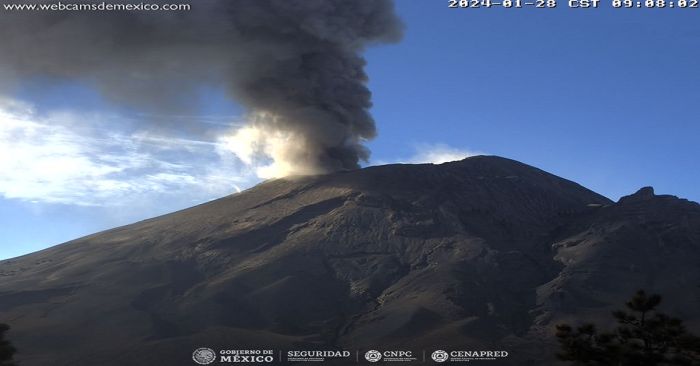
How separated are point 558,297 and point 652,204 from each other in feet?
128

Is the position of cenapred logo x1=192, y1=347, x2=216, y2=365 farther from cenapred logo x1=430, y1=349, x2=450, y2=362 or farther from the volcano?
cenapred logo x1=430, y1=349, x2=450, y2=362

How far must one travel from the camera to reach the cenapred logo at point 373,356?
83938 millimetres

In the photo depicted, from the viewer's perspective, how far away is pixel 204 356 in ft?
273

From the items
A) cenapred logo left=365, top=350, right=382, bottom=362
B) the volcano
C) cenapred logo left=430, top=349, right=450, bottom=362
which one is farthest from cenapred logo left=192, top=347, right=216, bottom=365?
cenapred logo left=430, top=349, right=450, bottom=362

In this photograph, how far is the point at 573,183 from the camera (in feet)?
530

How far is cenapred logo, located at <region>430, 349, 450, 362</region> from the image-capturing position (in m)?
82.5

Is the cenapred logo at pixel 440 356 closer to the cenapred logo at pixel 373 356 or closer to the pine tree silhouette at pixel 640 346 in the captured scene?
the cenapred logo at pixel 373 356

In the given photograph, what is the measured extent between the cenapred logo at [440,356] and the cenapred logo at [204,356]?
2295 cm

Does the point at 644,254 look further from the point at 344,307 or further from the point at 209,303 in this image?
the point at 209,303

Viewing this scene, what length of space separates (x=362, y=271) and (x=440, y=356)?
29.2 m

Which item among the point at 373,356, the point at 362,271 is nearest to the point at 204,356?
the point at 373,356

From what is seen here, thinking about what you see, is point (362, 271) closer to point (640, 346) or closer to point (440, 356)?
point (440, 356)

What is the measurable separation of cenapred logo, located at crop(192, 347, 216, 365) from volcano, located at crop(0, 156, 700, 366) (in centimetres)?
85

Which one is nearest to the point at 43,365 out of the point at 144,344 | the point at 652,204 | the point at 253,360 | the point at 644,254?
the point at 144,344
